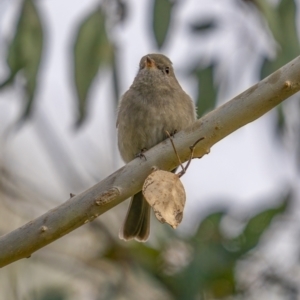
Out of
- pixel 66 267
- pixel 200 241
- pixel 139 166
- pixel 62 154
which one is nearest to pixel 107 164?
pixel 62 154

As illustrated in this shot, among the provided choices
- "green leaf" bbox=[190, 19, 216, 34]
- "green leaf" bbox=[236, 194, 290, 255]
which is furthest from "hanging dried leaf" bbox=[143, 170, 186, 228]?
"green leaf" bbox=[190, 19, 216, 34]

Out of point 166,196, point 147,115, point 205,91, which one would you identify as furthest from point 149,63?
point 166,196

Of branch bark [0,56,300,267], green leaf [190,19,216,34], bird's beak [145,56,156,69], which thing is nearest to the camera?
branch bark [0,56,300,267]

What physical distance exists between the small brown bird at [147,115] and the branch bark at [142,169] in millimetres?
891

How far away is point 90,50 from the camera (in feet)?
11.7

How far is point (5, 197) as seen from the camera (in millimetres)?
4895

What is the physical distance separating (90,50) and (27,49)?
305 mm

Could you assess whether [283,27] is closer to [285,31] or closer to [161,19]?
[285,31]

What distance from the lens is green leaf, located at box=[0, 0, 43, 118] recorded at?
11.3 feet

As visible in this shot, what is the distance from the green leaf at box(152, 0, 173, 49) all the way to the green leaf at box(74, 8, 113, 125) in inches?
13.5

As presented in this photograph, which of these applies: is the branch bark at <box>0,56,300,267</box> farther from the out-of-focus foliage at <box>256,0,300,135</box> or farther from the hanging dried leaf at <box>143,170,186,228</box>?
the out-of-focus foliage at <box>256,0,300,135</box>

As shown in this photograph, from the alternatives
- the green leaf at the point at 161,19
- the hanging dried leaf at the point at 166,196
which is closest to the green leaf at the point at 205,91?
the green leaf at the point at 161,19

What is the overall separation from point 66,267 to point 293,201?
1.55 meters

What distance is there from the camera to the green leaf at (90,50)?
347 cm
